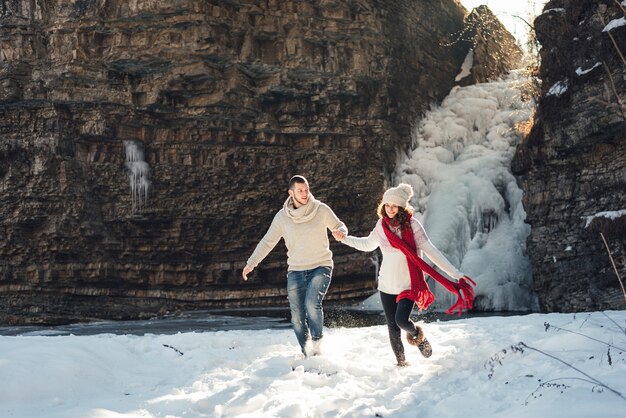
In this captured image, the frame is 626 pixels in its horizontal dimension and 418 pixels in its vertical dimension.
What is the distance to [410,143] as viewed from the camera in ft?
83.8

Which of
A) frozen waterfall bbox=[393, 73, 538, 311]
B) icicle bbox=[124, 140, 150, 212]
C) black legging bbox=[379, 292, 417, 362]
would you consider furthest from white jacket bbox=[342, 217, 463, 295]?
icicle bbox=[124, 140, 150, 212]

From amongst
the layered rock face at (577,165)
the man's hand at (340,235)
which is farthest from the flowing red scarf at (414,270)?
the layered rock face at (577,165)

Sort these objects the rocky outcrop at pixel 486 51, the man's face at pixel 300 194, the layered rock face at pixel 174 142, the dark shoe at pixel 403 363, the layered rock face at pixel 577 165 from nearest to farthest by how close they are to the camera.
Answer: the dark shoe at pixel 403 363
the man's face at pixel 300 194
the layered rock face at pixel 577 165
the layered rock face at pixel 174 142
the rocky outcrop at pixel 486 51

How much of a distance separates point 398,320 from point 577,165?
37.9ft

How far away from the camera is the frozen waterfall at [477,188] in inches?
714

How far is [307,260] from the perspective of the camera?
6602 mm

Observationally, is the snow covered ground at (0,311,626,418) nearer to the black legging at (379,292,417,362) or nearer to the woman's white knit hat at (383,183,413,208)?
the black legging at (379,292,417,362)

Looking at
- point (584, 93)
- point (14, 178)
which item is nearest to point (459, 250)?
point (584, 93)

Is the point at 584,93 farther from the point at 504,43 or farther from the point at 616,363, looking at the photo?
the point at 504,43

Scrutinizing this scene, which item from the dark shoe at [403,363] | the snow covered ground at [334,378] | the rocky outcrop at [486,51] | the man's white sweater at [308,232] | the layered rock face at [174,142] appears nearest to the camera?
the snow covered ground at [334,378]

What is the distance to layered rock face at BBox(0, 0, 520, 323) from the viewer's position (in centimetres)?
2134

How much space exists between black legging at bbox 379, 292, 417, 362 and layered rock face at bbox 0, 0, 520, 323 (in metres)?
16.7

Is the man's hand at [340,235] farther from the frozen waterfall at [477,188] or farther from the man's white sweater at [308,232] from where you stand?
the frozen waterfall at [477,188]

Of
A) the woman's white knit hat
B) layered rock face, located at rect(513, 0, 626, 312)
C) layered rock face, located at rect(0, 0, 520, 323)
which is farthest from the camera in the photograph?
layered rock face, located at rect(0, 0, 520, 323)
